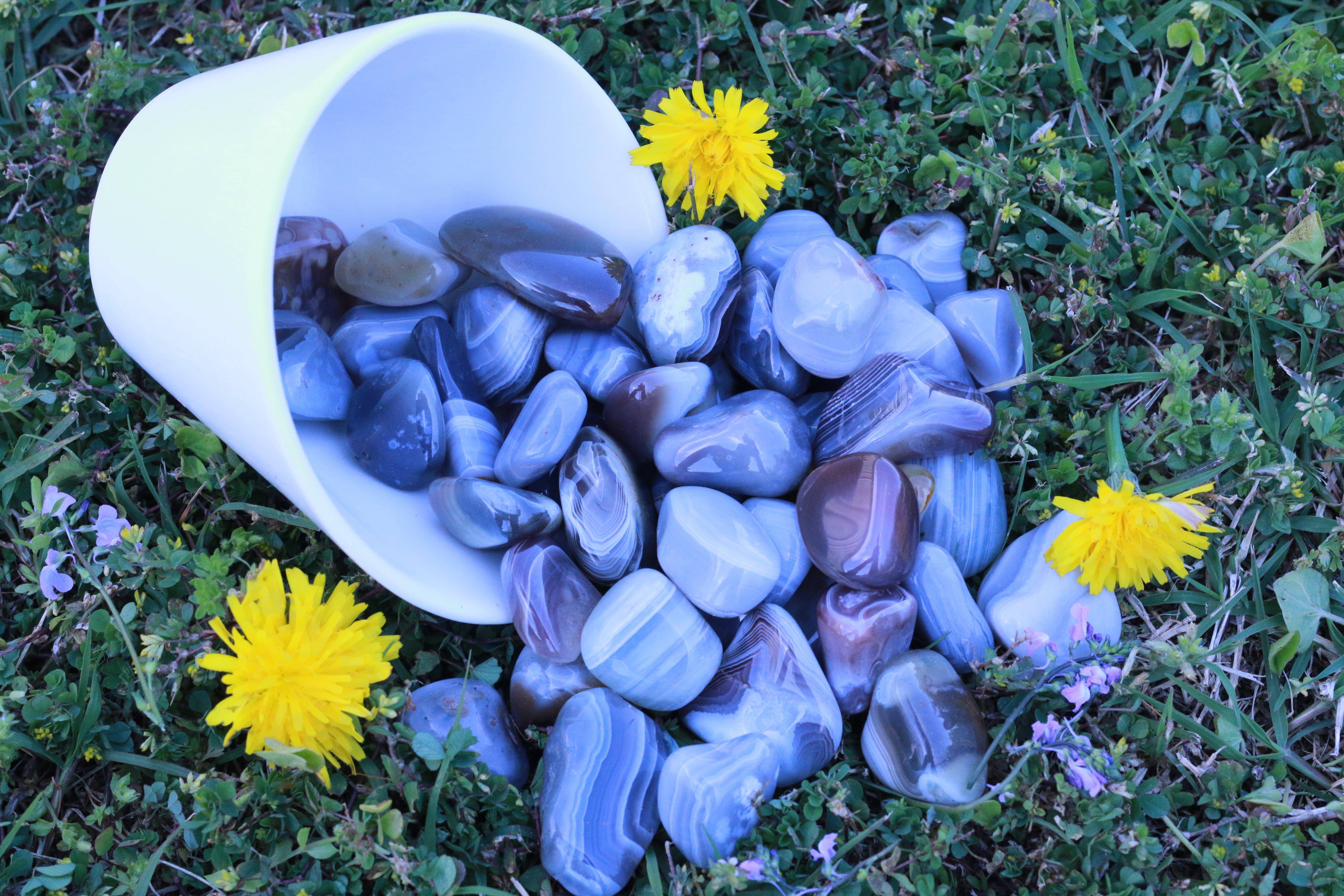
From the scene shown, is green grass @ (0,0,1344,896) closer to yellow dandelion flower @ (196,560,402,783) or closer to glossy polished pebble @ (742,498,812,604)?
yellow dandelion flower @ (196,560,402,783)

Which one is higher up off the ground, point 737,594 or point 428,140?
point 428,140

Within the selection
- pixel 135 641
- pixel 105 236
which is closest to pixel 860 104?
pixel 105 236

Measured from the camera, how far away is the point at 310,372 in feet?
4.42

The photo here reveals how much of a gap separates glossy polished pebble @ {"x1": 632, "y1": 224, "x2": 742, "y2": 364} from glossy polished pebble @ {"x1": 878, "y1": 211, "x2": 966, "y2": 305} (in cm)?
30

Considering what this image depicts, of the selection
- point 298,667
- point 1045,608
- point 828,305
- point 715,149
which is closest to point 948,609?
point 1045,608

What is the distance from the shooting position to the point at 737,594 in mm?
1316

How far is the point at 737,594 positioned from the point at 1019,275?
75cm

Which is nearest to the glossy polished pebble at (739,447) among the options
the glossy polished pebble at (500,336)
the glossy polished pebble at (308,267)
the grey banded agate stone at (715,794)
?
the glossy polished pebble at (500,336)

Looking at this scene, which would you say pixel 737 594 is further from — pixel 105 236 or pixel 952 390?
pixel 105 236

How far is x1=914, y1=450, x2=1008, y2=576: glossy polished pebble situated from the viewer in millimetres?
1426

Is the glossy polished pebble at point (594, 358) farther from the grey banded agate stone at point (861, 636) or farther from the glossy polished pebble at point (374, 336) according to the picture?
the grey banded agate stone at point (861, 636)

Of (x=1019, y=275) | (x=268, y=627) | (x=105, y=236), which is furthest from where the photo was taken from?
(x=1019, y=275)

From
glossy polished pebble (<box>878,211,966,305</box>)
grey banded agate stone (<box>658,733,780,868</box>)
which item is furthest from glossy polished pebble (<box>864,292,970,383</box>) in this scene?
grey banded agate stone (<box>658,733,780,868</box>)

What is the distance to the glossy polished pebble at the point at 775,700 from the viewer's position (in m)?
1.28
